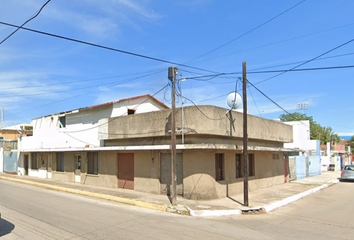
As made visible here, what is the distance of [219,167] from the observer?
13.5 m

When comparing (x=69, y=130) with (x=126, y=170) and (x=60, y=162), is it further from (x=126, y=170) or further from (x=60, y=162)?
(x=126, y=170)

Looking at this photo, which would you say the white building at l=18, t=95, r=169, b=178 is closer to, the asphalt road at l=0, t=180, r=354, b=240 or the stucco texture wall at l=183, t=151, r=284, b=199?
the asphalt road at l=0, t=180, r=354, b=240

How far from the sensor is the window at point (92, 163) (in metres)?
17.9

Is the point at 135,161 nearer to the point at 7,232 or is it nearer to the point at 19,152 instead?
the point at 7,232

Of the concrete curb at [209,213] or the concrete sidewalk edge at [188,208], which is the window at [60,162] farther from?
the concrete curb at [209,213]

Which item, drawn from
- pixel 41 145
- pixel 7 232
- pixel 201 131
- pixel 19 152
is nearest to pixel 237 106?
pixel 201 131

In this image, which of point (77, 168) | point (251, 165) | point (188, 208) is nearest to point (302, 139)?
point (251, 165)

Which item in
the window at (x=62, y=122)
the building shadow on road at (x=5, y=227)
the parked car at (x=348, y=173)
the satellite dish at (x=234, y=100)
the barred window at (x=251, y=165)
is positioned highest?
the satellite dish at (x=234, y=100)

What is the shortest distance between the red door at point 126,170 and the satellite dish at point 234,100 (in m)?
5.97

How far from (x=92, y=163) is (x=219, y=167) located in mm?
8992

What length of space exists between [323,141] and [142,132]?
57.2 m

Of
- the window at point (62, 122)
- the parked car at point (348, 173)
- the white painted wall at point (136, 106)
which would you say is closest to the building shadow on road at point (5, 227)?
the white painted wall at point (136, 106)

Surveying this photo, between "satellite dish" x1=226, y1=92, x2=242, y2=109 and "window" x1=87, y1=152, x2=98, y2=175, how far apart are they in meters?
9.25

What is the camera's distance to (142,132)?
47.1 feet
